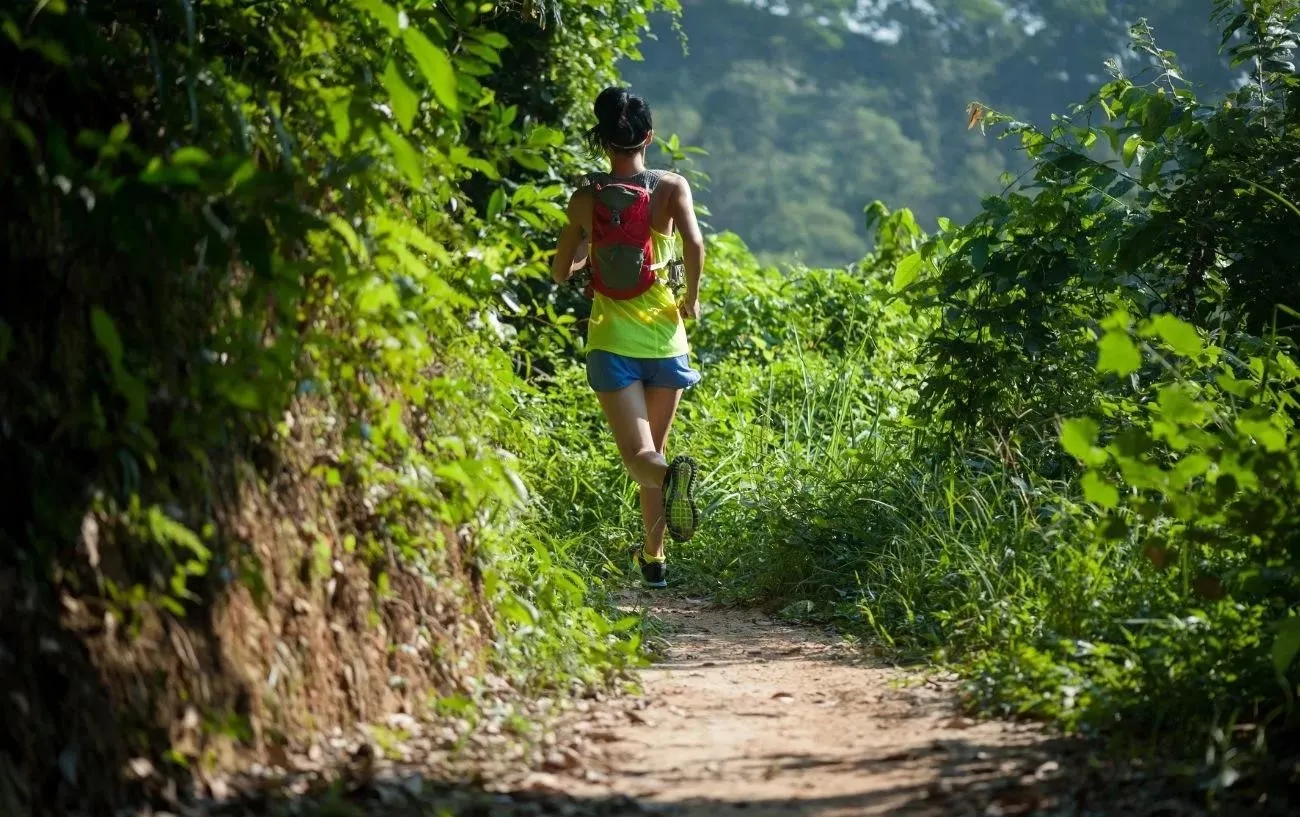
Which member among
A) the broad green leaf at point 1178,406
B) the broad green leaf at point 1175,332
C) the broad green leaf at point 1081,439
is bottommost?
the broad green leaf at point 1081,439

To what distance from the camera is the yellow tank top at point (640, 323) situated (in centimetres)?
583

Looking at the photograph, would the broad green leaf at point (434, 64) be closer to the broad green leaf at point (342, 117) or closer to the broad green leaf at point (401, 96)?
the broad green leaf at point (401, 96)

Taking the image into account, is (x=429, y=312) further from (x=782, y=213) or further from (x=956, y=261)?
(x=782, y=213)

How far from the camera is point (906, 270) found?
21.7 feet

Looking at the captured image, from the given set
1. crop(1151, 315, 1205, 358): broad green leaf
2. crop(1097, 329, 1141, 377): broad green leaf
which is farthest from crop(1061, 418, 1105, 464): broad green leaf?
crop(1151, 315, 1205, 358): broad green leaf

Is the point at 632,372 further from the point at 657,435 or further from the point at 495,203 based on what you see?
the point at 495,203

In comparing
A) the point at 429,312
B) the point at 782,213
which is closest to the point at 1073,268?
the point at 429,312

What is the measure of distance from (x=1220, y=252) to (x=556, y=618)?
11.3 feet

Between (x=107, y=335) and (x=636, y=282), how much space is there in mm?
3108

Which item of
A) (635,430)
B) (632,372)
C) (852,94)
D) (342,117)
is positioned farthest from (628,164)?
(852,94)

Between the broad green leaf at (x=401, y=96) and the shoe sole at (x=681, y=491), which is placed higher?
the broad green leaf at (x=401, y=96)

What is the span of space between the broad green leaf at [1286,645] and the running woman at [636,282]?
9.43 ft

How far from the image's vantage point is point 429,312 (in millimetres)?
4109

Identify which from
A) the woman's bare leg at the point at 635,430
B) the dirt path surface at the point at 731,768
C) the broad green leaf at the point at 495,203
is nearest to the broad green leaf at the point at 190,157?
the dirt path surface at the point at 731,768
